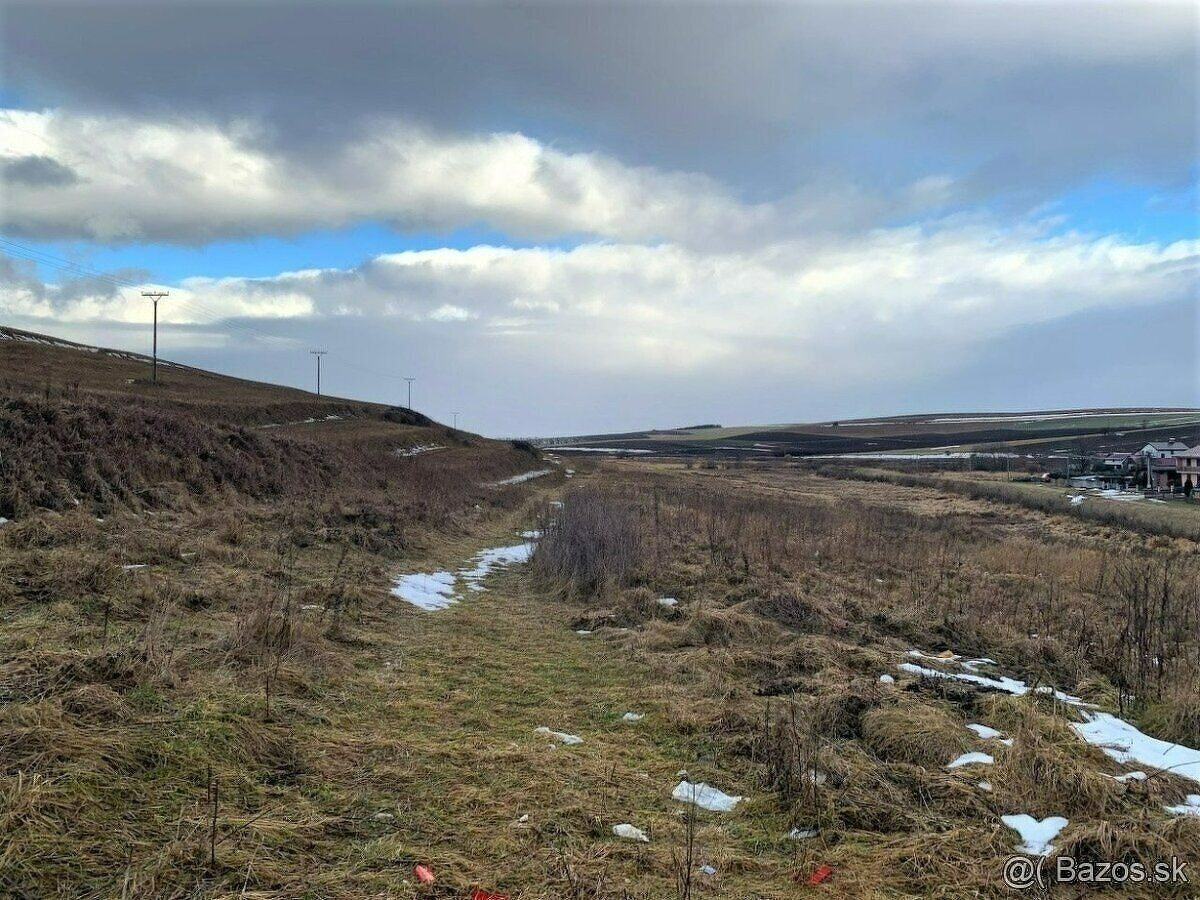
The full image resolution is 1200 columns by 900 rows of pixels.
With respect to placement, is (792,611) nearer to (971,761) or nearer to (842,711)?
(842,711)

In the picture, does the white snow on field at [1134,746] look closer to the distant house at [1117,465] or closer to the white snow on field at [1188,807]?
the white snow on field at [1188,807]

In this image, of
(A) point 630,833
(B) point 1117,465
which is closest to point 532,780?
(A) point 630,833

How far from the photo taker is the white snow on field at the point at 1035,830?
140 inches

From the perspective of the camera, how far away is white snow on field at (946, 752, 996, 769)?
4613 mm

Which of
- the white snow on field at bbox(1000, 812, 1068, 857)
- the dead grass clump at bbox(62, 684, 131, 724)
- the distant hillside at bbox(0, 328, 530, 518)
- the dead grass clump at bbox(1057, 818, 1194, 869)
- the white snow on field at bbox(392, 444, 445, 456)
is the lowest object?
the white snow on field at bbox(1000, 812, 1068, 857)

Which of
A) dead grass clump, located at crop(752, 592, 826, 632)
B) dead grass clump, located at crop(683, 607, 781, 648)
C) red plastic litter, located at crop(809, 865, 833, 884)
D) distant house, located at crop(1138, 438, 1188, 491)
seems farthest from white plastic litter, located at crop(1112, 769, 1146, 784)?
distant house, located at crop(1138, 438, 1188, 491)

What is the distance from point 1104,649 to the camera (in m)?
8.22

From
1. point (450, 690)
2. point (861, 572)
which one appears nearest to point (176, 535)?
point (450, 690)

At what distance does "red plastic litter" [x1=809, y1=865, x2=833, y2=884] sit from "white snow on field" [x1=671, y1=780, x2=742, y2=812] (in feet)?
2.37

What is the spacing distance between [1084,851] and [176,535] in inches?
446

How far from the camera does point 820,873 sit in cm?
335

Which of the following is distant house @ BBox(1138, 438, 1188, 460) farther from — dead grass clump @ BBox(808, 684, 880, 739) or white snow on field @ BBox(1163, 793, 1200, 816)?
white snow on field @ BBox(1163, 793, 1200, 816)

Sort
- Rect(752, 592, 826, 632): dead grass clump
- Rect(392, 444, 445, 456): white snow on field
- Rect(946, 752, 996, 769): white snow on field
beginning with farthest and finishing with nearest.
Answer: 1. Rect(392, 444, 445, 456): white snow on field
2. Rect(752, 592, 826, 632): dead grass clump
3. Rect(946, 752, 996, 769): white snow on field

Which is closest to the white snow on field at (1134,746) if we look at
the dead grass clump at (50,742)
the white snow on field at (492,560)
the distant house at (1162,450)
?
the dead grass clump at (50,742)
